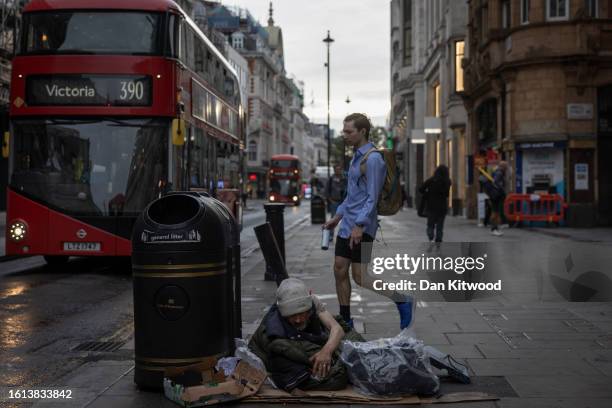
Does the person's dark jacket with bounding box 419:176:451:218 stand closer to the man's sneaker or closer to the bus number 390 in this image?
the bus number 390

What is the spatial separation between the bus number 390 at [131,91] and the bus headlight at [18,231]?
7.90 feet

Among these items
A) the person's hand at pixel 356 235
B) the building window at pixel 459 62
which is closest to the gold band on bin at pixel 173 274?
the person's hand at pixel 356 235

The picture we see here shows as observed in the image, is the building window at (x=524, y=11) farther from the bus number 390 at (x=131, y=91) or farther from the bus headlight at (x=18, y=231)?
the bus headlight at (x=18, y=231)

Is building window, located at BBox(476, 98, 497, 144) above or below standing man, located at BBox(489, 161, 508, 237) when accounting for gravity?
above

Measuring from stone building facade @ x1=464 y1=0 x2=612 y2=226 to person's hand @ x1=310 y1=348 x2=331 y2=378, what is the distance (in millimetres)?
21246

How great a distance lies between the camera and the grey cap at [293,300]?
5.12 metres

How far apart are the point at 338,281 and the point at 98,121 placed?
22.2ft

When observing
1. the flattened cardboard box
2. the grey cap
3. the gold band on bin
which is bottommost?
the flattened cardboard box

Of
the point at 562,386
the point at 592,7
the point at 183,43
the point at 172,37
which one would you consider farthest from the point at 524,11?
the point at 562,386

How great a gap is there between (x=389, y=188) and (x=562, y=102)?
781 inches

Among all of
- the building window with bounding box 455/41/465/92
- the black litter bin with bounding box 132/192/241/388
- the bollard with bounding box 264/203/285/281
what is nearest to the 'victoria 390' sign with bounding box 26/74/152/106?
the bollard with bounding box 264/203/285/281

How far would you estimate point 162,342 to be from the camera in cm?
536

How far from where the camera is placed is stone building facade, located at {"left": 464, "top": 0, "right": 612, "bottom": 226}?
24.8 meters

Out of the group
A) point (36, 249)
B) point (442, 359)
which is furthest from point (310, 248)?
point (442, 359)
